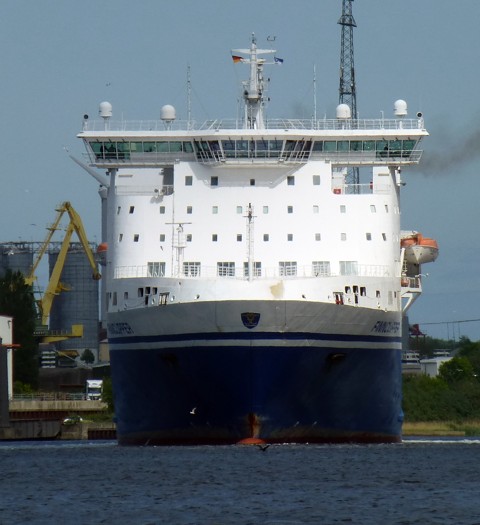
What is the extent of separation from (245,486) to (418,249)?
83.8ft

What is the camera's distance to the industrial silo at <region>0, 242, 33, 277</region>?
6747 inches

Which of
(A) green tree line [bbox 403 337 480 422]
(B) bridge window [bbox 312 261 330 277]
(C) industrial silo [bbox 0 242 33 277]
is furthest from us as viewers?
(C) industrial silo [bbox 0 242 33 277]

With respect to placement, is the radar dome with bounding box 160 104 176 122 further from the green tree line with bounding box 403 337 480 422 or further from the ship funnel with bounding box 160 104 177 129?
the green tree line with bounding box 403 337 480 422

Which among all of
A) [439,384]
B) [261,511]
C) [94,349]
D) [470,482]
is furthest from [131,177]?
[94,349]

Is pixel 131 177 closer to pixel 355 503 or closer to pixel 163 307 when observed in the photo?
pixel 163 307

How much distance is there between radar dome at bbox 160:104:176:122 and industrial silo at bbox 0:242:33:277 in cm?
10188

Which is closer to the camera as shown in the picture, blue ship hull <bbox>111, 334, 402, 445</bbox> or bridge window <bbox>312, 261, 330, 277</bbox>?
blue ship hull <bbox>111, 334, 402, 445</bbox>

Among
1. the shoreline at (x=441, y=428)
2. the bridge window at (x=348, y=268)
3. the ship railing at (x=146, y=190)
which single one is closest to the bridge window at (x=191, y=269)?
the ship railing at (x=146, y=190)

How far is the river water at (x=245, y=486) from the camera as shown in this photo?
135 feet

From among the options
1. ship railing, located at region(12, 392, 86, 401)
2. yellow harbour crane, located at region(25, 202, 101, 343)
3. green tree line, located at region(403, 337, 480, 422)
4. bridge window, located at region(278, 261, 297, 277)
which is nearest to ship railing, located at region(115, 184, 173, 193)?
bridge window, located at region(278, 261, 297, 277)

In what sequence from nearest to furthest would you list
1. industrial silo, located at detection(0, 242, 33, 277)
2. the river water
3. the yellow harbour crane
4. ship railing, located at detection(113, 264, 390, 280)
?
the river water → ship railing, located at detection(113, 264, 390, 280) → the yellow harbour crane → industrial silo, located at detection(0, 242, 33, 277)

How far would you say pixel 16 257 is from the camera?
172 m

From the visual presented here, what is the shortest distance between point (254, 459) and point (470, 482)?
9145 mm

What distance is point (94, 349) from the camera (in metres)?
165
